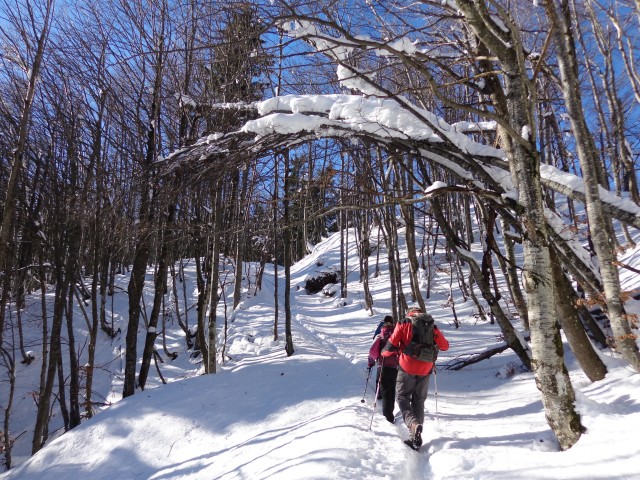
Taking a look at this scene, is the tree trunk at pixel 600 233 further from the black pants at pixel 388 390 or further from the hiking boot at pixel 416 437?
the black pants at pixel 388 390

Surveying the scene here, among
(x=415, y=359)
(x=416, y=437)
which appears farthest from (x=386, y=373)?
(x=416, y=437)

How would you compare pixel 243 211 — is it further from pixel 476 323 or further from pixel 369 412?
pixel 476 323

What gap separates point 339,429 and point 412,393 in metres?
0.99

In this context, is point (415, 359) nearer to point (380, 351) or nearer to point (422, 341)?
point (422, 341)

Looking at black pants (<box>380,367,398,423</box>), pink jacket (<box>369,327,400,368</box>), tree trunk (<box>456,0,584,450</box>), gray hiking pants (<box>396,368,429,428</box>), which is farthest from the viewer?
pink jacket (<box>369,327,400,368</box>)

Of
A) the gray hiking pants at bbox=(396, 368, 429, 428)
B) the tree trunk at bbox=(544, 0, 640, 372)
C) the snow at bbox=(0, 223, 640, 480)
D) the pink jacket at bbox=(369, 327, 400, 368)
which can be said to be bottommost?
the snow at bbox=(0, 223, 640, 480)

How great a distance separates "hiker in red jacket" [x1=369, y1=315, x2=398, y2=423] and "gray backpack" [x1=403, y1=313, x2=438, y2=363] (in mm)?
936

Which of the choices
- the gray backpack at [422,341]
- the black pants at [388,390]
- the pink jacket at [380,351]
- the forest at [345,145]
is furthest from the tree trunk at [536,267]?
the pink jacket at [380,351]

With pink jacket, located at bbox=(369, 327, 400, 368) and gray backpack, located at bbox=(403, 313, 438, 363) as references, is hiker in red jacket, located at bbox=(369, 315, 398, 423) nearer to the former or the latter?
pink jacket, located at bbox=(369, 327, 400, 368)

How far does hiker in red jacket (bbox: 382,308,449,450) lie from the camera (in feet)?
14.9

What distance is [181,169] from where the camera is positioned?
4879mm

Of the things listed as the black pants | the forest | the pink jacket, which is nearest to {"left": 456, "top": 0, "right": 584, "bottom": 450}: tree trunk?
the forest

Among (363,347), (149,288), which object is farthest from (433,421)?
(149,288)

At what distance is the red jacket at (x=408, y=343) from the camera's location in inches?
180
